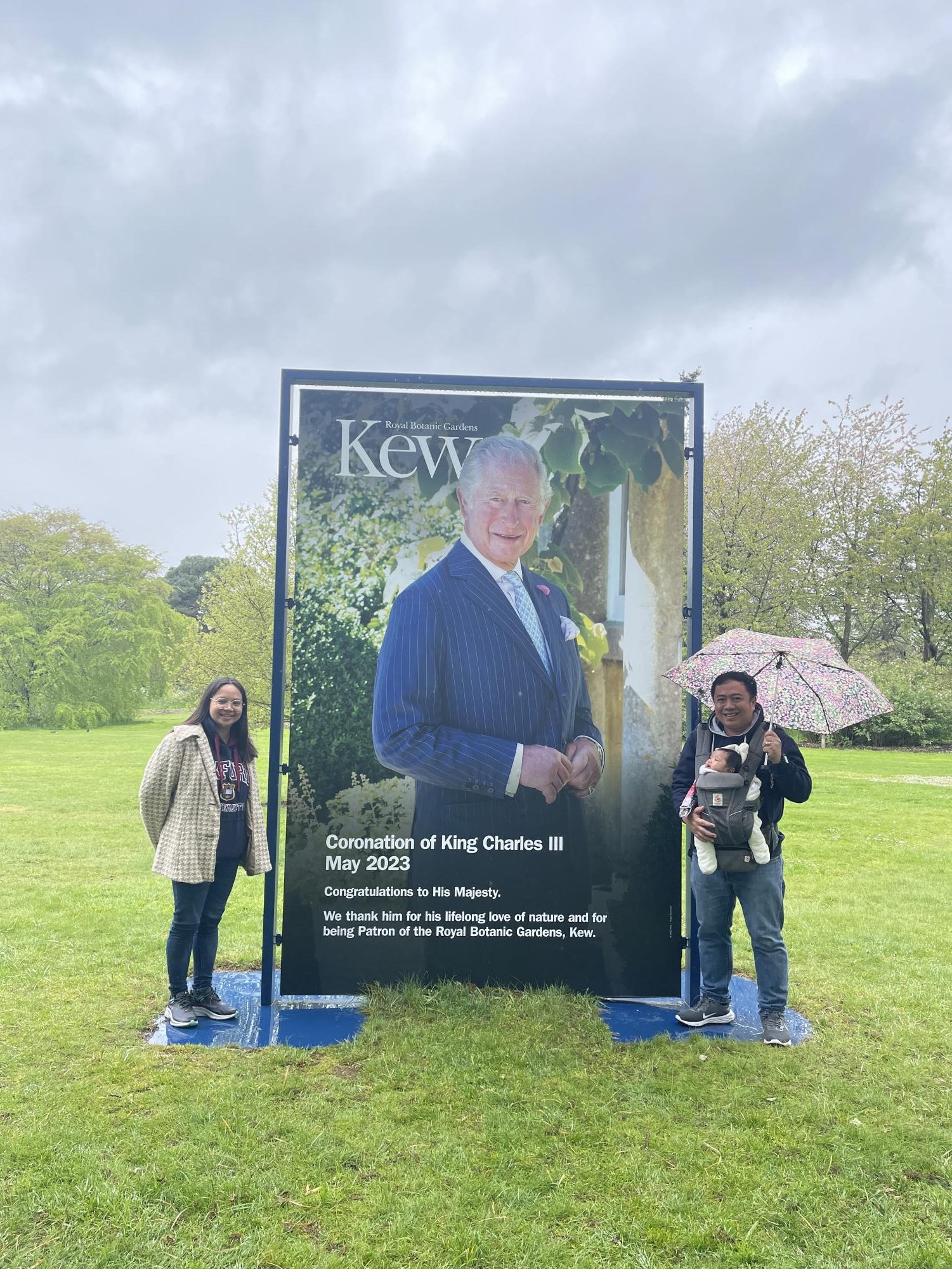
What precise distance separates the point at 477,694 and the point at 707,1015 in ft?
7.44

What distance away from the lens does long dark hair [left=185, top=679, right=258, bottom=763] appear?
206 inches

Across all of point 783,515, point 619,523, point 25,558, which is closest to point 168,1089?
point 619,523

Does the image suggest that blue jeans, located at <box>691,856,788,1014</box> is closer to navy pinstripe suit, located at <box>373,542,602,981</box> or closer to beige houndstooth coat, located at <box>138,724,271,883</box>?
Answer: navy pinstripe suit, located at <box>373,542,602,981</box>

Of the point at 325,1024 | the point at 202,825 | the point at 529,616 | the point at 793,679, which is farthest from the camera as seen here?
the point at 529,616

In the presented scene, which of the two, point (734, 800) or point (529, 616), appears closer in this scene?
point (734, 800)

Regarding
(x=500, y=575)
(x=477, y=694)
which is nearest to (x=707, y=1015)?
(x=477, y=694)

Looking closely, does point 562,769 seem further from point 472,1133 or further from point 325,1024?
point 472,1133

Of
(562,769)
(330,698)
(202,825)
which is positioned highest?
(330,698)

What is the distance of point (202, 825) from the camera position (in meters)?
5.02

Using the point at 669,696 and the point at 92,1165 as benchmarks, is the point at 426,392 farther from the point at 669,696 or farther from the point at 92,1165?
the point at 92,1165

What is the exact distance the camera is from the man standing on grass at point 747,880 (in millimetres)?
4922

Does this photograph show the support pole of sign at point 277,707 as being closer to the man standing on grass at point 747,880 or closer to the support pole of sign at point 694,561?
the man standing on grass at point 747,880

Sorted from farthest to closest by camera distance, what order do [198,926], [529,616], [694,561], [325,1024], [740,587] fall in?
[740,587]
[694,561]
[529,616]
[198,926]
[325,1024]

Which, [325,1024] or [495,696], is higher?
[495,696]
